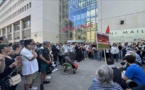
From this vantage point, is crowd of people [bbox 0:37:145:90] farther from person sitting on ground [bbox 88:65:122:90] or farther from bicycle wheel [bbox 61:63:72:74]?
bicycle wheel [bbox 61:63:72:74]

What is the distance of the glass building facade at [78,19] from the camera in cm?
2417

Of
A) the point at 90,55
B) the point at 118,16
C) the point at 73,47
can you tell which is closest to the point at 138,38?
the point at 118,16

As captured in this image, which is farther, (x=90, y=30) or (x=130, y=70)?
(x=90, y=30)

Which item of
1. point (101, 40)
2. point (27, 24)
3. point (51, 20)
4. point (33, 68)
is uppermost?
point (51, 20)

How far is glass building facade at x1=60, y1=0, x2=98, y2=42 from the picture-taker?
24.2 metres

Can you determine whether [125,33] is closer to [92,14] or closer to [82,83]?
[92,14]

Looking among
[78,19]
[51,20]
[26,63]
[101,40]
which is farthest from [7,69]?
[51,20]

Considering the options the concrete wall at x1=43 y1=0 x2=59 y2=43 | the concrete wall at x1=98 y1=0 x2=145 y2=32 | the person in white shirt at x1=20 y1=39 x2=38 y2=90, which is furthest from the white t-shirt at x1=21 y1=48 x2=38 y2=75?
the concrete wall at x1=43 y1=0 x2=59 y2=43

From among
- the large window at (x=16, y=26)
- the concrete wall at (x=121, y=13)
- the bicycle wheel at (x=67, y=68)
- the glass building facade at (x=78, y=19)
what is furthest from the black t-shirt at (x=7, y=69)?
the large window at (x=16, y=26)

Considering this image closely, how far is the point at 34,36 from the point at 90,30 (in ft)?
41.2

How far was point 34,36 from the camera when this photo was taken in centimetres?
2888

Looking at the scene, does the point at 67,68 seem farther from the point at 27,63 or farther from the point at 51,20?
the point at 51,20

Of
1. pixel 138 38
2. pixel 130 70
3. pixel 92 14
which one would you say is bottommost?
pixel 130 70

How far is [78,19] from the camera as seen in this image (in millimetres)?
26906
